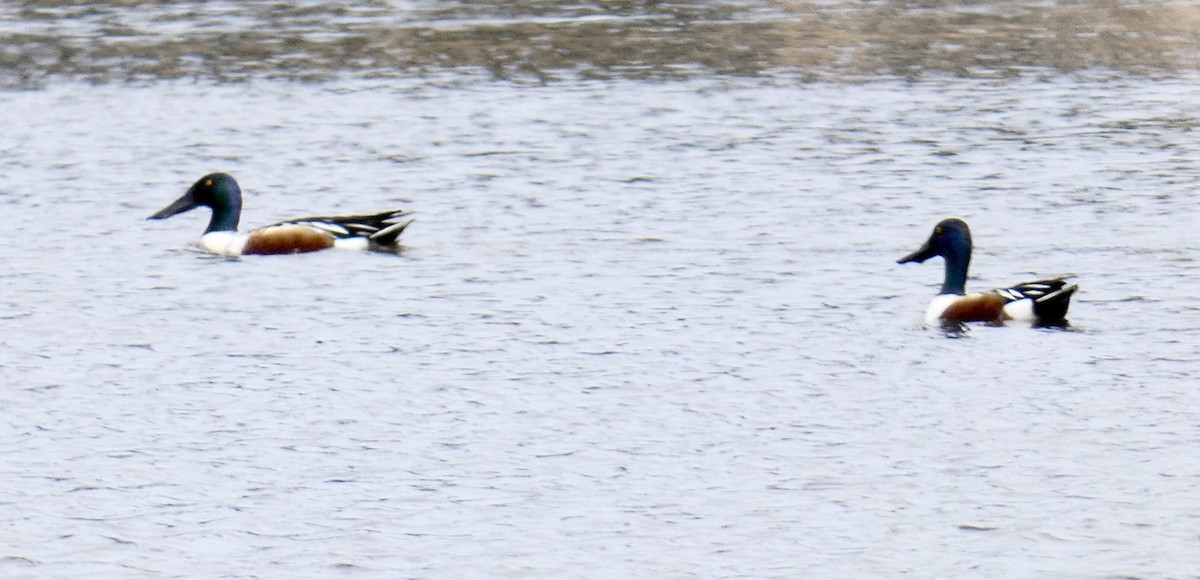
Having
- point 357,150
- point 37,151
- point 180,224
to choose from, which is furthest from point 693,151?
point 37,151

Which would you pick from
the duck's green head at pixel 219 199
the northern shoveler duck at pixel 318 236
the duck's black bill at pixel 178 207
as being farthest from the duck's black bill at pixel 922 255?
the duck's black bill at pixel 178 207

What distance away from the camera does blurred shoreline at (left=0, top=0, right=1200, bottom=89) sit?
31.8 metres

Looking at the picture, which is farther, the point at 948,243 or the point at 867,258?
the point at 867,258

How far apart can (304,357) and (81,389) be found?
1497mm

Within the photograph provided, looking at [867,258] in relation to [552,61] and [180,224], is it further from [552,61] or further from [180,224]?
[552,61]

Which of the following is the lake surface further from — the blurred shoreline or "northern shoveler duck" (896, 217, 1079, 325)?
the blurred shoreline

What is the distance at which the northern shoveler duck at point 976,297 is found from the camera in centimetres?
1391

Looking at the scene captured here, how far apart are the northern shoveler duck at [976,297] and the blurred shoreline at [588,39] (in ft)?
50.1

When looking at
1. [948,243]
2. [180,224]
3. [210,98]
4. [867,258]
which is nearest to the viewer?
[948,243]

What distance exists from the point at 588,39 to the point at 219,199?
18110 millimetres

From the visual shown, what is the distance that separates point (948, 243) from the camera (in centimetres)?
1495

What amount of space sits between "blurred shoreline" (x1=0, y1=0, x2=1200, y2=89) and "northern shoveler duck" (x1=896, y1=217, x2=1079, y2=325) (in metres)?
15.3

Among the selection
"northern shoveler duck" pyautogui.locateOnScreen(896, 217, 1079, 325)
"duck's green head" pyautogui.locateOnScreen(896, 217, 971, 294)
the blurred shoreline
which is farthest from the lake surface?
the blurred shoreline

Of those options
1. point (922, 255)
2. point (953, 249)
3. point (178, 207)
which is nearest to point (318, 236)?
point (178, 207)
